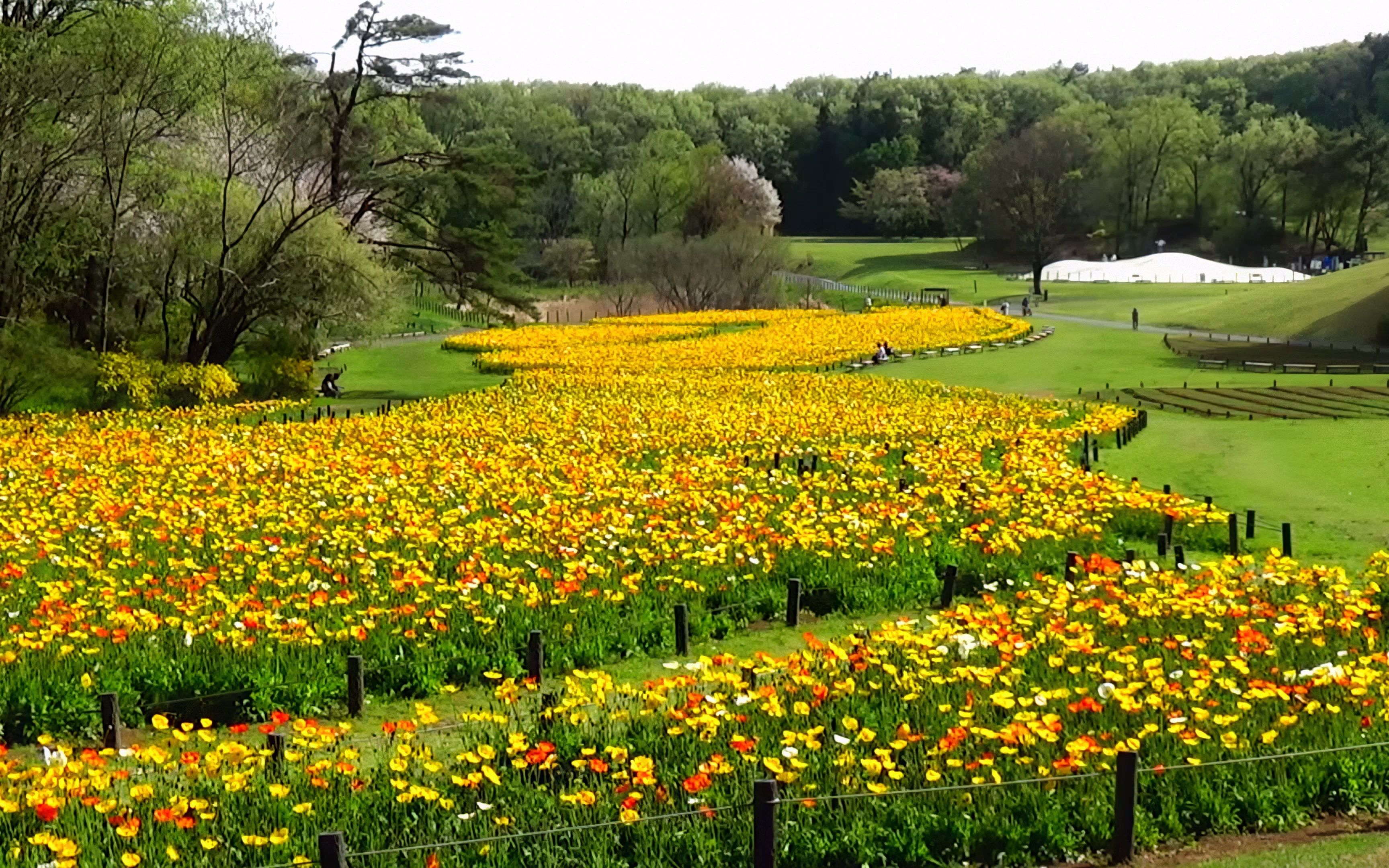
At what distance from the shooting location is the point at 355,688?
11359 millimetres

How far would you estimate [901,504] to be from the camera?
747 inches

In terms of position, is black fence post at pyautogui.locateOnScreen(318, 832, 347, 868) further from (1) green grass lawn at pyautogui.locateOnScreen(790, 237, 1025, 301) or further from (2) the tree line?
(1) green grass lawn at pyautogui.locateOnScreen(790, 237, 1025, 301)

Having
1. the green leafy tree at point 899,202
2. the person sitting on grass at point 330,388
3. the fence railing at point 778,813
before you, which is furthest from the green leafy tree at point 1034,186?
the fence railing at point 778,813

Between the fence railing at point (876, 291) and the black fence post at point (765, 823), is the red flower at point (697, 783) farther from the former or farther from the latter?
the fence railing at point (876, 291)

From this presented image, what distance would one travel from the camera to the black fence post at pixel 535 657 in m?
11.8

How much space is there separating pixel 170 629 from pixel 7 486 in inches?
358

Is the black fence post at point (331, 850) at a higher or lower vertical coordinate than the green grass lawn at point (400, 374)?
higher

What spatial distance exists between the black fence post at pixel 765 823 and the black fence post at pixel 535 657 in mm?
4709

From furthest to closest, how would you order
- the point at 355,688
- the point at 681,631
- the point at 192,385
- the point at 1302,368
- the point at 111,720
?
the point at 1302,368, the point at 192,385, the point at 681,631, the point at 355,688, the point at 111,720

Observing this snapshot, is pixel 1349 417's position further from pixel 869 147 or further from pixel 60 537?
pixel 869 147

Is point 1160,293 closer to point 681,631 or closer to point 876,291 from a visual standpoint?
point 876,291

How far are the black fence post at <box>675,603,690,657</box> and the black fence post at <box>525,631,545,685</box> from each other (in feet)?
5.46

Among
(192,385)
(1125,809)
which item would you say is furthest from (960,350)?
(1125,809)

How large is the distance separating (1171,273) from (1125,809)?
10452 cm
